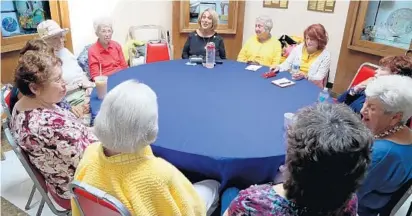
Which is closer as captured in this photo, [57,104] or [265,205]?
[265,205]

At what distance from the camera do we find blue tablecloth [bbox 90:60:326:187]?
1.56 m

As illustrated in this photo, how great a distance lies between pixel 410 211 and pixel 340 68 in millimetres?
2667

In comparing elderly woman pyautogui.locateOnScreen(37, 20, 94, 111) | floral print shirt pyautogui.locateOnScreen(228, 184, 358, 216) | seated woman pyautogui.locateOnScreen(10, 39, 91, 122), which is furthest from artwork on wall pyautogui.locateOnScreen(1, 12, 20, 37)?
floral print shirt pyautogui.locateOnScreen(228, 184, 358, 216)

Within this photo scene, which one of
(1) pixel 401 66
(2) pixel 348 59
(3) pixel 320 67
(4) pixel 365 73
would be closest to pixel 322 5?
(2) pixel 348 59

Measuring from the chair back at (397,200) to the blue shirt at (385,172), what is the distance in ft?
0.07

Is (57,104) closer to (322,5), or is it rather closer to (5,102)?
(5,102)

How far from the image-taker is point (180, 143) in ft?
5.32

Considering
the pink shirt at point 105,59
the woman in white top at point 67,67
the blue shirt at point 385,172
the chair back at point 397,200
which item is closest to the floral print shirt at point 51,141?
the woman in white top at point 67,67

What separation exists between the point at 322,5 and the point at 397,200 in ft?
11.4

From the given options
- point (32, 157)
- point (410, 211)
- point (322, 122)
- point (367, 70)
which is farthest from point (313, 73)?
point (32, 157)

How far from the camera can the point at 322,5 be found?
438 centimetres

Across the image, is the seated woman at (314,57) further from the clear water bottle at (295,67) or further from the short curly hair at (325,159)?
the short curly hair at (325,159)

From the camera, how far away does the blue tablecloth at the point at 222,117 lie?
156 centimetres

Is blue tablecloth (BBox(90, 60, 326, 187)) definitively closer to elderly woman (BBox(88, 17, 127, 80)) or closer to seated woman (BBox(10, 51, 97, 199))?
A: seated woman (BBox(10, 51, 97, 199))
